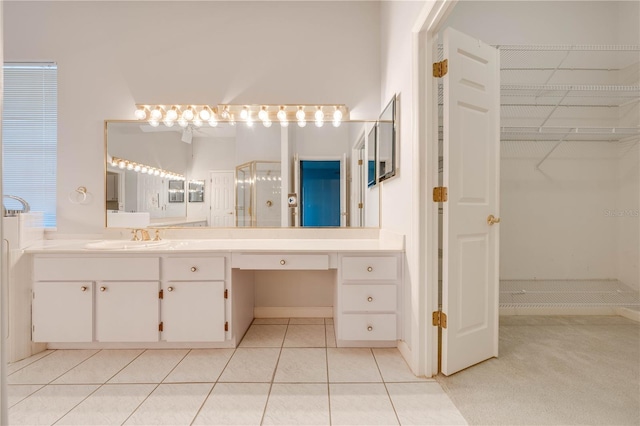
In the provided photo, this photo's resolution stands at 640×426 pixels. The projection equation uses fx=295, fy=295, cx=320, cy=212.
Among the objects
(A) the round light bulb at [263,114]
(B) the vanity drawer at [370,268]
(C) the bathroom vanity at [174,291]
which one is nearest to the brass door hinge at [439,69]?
(C) the bathroom vanity at [174,291]

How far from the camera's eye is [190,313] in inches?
81.6

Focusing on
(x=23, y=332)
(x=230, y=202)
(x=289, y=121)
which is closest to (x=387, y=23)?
(x=289, y=121)

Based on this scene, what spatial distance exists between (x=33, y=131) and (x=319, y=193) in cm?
262

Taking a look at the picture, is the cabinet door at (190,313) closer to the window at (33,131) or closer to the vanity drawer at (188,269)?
the vanity drawer at (188,269)

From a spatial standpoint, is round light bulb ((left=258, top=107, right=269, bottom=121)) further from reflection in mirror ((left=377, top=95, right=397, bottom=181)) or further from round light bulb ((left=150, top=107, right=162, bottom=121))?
reflection in mirror ((left=377, top=95, right=397, bottom=181))

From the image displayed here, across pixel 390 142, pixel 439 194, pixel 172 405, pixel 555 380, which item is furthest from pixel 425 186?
pixel 172 405

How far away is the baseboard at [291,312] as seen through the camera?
2.76 meters

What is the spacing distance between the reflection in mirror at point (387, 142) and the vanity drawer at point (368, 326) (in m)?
1.05

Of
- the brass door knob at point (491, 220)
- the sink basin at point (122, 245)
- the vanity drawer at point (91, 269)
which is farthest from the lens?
the sink basin at point (122, 245)

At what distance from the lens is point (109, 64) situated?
2.63 m

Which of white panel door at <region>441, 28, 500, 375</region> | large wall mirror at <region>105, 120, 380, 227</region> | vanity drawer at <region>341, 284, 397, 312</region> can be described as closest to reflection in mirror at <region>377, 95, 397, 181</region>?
large wall mirror at <region>105, 120, 380, 227</region>

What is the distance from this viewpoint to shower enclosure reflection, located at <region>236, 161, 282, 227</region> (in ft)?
8.87

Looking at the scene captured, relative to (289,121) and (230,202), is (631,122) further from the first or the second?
(230,202)

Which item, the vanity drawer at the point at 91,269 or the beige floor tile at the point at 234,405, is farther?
the vanity drawer at the point at 91,269
